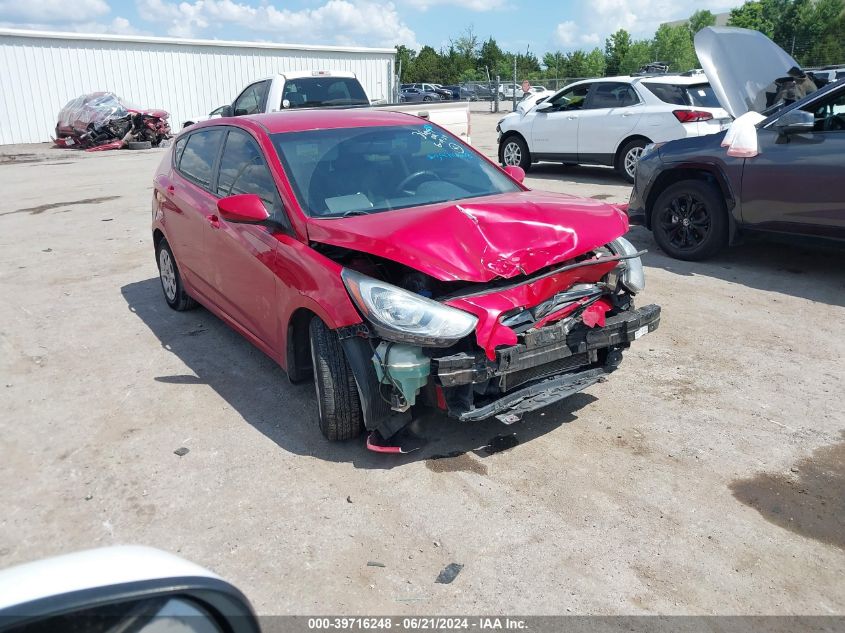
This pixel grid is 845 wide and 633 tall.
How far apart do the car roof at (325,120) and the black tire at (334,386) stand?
5.24 feet

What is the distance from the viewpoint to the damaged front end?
3439 mm

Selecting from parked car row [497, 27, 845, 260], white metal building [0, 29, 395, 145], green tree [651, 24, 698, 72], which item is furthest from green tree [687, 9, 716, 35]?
parked car row [497, 27, 845, 260]

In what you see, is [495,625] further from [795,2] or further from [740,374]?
[795,2]

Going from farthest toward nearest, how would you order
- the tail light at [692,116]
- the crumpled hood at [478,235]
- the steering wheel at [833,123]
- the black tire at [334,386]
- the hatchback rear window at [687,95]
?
the hatchback rear window at [687,95] < the tail light at [692,116] < the steering wheel at [833,123] < the black tire at [334,386] < the crumpled hood at [478,235]

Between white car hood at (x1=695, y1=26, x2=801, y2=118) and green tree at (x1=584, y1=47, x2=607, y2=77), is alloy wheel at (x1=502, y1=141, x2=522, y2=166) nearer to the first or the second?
white car hood at (x1=695, y1=26, x2=801, y2=118)

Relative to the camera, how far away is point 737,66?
7.82m

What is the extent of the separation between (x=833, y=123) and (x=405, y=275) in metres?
4.83

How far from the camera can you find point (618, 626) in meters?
2.65

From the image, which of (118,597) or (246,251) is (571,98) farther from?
(118,597)

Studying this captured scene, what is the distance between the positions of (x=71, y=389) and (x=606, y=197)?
331 inches

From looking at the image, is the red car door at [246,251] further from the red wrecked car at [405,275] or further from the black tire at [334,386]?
the black tire at [334,386]

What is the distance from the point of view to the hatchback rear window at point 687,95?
36.9 feet

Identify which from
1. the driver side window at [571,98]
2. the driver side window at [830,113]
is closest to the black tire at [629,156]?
the driver side window at [571,98]

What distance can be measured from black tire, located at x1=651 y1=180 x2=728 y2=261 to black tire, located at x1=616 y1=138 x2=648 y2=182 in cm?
449
